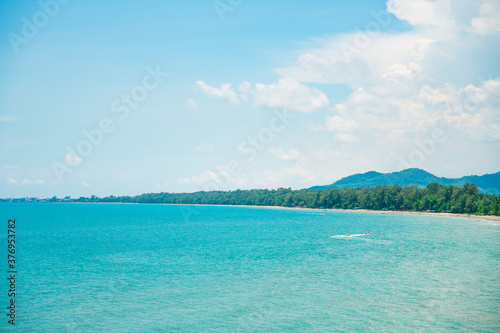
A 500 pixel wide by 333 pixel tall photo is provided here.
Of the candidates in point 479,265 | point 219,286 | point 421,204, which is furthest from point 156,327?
point 421,204

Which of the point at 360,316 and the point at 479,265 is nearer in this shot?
the point at 360,316

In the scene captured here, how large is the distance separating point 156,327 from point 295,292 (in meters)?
14.2

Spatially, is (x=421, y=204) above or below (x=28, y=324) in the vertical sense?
above

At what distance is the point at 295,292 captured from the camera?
36.9 meters

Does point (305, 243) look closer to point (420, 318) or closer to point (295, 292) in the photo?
point (295, 292)

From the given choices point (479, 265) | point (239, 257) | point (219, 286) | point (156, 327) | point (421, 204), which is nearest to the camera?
point (156, 327)

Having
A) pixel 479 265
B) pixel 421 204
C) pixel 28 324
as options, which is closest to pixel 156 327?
pixel 28 324

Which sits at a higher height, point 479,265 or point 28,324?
point 479,265

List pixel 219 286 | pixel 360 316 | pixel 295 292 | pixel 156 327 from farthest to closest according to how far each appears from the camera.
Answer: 1. pixel 219 286
2. pixel 295 292
3. pixel 360 316
4. pixel 156 327

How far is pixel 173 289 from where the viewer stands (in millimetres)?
38562

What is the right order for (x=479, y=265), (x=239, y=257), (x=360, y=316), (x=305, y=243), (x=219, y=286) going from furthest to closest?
(x=305, y=243) → (x=239, y=257) → (x=479, y=265) → (x=219, y=286) → (x=360, y=316)

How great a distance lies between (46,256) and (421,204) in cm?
17182

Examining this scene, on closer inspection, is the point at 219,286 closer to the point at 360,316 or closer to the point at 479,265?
the point at 360,316

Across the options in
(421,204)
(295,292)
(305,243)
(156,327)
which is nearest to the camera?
(156,327)
